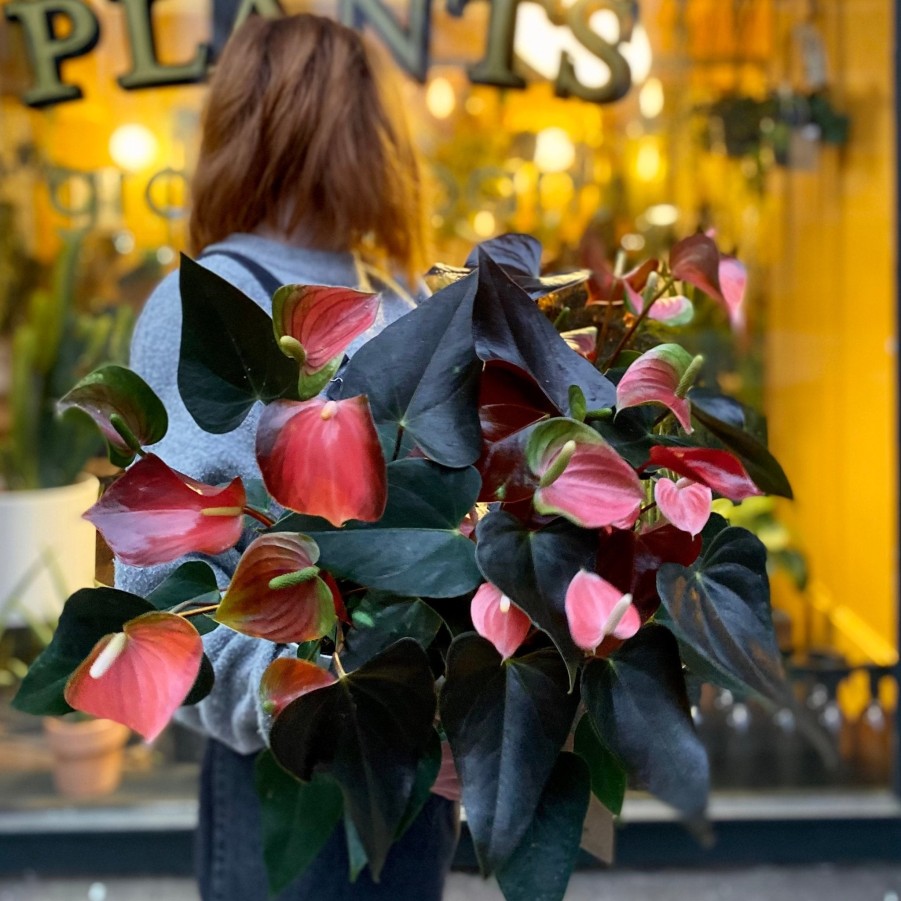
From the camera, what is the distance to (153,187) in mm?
2365

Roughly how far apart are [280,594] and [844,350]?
2264 mm

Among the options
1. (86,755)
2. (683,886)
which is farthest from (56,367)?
(683,886)

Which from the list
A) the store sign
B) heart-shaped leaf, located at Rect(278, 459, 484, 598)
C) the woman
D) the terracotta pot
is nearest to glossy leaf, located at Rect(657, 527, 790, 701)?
heart-shaped leaf, located at Rect(278, 459, 484, 598)

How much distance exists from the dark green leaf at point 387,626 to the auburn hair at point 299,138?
2.04 ft

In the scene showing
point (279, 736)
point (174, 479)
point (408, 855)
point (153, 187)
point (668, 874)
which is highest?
point (153, 187)

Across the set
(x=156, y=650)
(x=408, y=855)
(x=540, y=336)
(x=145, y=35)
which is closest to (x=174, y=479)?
(x=156, y=650)

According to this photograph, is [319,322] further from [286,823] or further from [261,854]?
[261,854]

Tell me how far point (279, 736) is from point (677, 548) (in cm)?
23

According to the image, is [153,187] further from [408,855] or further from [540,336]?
[540,336]

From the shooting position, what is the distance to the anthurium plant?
0.51 metres

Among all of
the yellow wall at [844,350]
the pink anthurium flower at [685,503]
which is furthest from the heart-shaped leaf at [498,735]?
the yellow wall at [844,350]

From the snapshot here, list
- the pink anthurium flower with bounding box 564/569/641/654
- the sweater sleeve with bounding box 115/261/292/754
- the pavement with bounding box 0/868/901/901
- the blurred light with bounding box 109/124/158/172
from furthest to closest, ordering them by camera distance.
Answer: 1. the blurred light with bounding box 109/124/158/172
2. the pavement with bounding box 0/868/901/901
3. the sweater sleeve with bounding box 115/261/292/754
4. the pink anthurium flower with bounding box 564/569/641/654

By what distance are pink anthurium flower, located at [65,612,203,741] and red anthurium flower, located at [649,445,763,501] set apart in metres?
0.26

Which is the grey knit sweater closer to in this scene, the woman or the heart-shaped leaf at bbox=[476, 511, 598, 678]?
the woman
